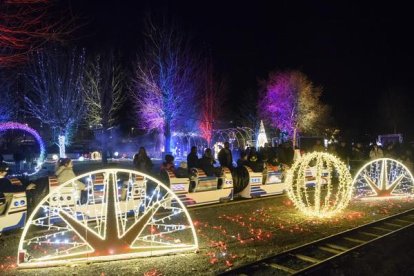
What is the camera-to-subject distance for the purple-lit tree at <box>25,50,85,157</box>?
29.6 m

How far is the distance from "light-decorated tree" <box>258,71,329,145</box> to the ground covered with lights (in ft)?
123

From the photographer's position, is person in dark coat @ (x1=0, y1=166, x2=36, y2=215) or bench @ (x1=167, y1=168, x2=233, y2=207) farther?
bench @ (x1=167, y1=168, x2=233, y2=207)

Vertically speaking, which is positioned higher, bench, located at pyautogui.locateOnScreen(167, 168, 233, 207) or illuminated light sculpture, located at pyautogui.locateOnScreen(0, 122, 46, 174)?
illuminated light sculpture, located at pyautogui.locateOnScreen(0, 122, 46, 174)

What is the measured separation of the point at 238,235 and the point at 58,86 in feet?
80.8

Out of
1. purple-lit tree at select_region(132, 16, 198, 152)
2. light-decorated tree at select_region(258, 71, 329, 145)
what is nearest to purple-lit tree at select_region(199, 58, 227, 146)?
purple-lit tree at select_region(132, 16, 198, 152)

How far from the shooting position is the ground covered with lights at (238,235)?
6.66 m

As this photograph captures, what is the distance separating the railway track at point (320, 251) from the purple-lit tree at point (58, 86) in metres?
25.0

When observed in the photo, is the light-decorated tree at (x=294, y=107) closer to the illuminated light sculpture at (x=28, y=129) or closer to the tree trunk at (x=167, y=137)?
the tree trunk at (x=167, y=137)

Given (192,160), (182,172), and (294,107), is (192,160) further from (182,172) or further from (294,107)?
(294,107)

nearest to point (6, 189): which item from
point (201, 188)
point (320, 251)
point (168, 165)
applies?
point (168, 165)

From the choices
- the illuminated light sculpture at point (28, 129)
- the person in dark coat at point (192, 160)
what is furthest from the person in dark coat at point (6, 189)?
the illuminated light sculpture at point (28, 129)

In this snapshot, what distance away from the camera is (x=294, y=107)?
50.9 metres

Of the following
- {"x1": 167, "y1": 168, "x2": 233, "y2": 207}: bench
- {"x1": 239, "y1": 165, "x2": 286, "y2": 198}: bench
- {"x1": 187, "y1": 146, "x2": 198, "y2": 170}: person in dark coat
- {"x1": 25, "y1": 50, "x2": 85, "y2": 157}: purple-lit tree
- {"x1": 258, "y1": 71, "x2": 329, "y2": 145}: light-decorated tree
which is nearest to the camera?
{"x1": 167, "y1": 168, "x2": 233, "y2": 207}: bench

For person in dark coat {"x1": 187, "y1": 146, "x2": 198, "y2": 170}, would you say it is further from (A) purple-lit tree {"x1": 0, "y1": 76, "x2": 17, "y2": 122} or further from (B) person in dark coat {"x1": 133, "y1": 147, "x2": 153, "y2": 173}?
(A) purple-lit tree {"x1": 0, "y1": 76, "x2": 17, "y2": 122}
